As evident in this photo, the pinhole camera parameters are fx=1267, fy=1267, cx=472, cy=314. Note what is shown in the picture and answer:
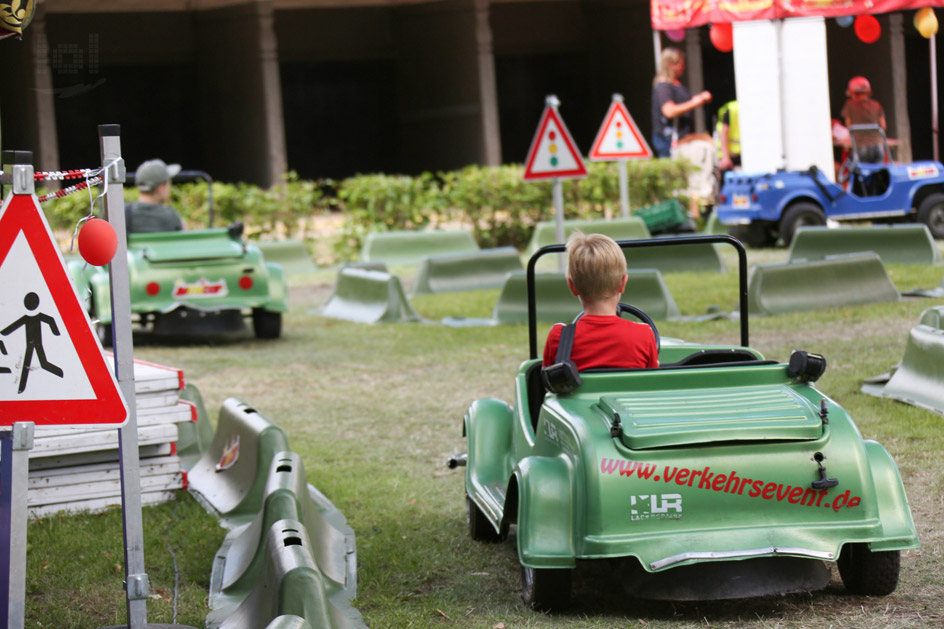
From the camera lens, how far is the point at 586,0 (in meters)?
27.2

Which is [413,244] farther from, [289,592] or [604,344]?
[289,592]

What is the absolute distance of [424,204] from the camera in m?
17.7

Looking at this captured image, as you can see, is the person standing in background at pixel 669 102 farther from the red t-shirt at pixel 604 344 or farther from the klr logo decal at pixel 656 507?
the klr logo decal at pixel 656 507

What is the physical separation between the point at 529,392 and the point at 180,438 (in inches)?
113

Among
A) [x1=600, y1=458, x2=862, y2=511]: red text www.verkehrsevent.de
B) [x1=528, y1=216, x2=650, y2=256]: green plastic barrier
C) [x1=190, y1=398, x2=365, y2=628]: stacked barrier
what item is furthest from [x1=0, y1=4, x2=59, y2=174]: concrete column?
[x1=600, y1=458, x2=862, y2=511]: red text www.verkehrsevent.de

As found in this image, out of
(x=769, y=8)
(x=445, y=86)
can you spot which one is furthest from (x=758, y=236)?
(x=445, y=86)

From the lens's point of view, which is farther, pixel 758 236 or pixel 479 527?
pixel 758 236

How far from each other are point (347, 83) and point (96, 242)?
2369 cm

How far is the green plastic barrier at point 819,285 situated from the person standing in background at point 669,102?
8131 mm

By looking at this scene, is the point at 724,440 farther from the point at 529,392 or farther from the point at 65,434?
the point at 65,434

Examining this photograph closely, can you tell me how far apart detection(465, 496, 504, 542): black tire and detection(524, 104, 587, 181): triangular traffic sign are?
646 centimetres

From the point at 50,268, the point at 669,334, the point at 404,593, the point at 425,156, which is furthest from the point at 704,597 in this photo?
the point at 425,156

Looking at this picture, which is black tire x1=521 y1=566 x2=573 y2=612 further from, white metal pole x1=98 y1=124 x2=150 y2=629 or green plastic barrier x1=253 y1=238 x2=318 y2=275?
green plastic barrier x1=253 y1=238 x2=318 y2=275

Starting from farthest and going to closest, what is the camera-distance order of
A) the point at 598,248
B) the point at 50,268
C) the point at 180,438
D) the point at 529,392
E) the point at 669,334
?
1. the point at 669,334
2. the point at 180,438
3. the point at 529,392
4. the point at 598,248
5. the point at 50,268
